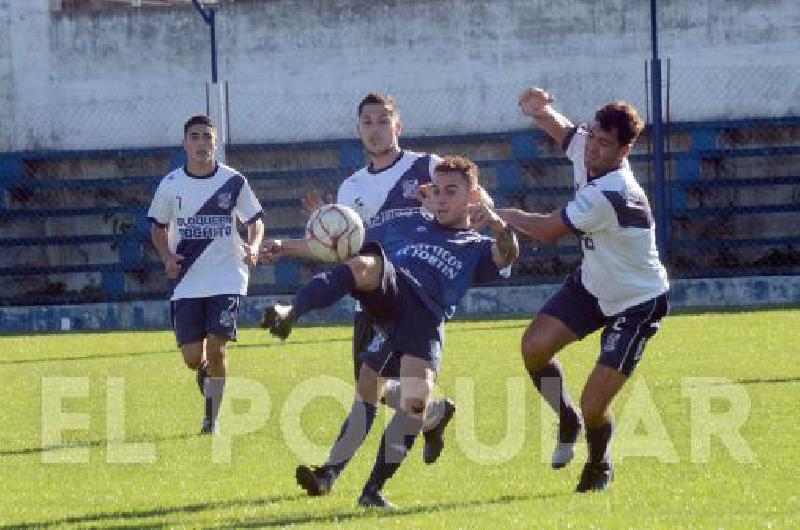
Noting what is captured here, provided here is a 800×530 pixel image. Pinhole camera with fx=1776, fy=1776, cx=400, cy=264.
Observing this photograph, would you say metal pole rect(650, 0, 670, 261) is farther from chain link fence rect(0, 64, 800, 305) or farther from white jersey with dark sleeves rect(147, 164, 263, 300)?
white jersey with dark sleeves rect(147, 164, 263, 300)

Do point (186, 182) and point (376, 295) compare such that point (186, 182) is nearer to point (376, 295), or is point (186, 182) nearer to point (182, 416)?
point (182, 416)

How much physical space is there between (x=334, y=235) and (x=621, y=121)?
1.54 metres

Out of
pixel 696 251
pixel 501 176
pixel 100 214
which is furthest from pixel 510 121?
pixel 100 214

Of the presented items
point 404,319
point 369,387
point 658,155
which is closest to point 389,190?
point 369,387

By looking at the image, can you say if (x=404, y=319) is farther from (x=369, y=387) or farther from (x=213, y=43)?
(x=213, y=43)

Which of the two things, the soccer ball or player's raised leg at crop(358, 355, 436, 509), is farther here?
the soccer ball

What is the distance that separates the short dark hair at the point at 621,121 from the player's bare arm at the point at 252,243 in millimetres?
3912

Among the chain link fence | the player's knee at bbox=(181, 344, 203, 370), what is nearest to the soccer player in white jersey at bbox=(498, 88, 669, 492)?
the player's knee at bbox=(181, 344, 203, 370)

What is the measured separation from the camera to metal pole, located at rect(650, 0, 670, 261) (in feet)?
80.5

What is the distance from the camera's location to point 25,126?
27016mm

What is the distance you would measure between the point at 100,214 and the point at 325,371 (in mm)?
11215

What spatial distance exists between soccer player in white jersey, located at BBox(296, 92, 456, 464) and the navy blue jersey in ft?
1.81

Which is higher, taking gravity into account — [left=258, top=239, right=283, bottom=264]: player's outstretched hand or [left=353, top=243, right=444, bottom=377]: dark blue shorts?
[left=258, top=239, right=283, bottom=264]: player's outstretched hand

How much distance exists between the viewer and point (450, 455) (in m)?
10.4
